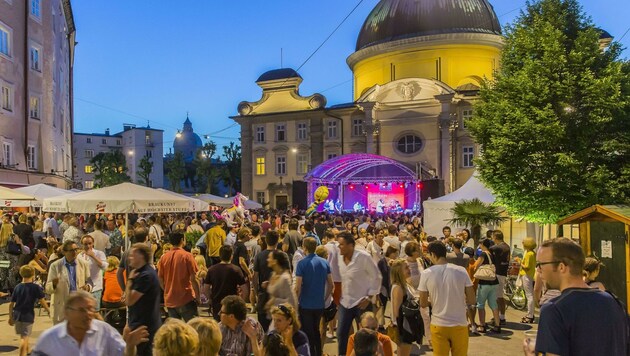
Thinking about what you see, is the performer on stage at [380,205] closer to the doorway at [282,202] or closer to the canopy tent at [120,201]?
the doorway at [282,202]

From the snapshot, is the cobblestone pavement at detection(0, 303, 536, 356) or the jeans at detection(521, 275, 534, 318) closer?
the cobblestone pavement at detection(0, 303, 536, 356)

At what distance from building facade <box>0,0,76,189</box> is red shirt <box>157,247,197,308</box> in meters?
21.5

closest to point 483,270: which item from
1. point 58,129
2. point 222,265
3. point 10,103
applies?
point 222,265

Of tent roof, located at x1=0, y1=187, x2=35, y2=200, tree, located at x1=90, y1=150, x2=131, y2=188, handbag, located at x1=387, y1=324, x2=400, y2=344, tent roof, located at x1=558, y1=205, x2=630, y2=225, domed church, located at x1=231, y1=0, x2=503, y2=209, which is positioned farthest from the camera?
tree, located at x1=90, y1=150, x2=131, y2=188

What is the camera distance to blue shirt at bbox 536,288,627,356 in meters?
3.31

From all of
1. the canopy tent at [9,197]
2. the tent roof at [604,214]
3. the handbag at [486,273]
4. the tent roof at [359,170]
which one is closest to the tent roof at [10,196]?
the canopy tent at [9,197]

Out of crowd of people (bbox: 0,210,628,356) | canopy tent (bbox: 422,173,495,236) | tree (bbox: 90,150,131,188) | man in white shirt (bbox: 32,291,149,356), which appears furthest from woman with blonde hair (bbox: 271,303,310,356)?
tree (bbox: 90,150,131,188)

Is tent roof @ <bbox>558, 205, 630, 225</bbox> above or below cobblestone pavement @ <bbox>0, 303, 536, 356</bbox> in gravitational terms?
above

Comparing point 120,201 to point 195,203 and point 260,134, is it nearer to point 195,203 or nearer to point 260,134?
point 195,203

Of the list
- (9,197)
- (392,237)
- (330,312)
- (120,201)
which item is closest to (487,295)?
(392,237)

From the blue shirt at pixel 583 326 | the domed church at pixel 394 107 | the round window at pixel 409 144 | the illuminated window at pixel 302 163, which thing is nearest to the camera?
the blue shirt at pixel 583 326

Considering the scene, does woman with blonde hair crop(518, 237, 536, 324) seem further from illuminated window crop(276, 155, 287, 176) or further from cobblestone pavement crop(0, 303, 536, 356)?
illuminated window crop(276, 155, 287, 176)

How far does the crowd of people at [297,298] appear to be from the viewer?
138 inches

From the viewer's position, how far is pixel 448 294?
248 inches
